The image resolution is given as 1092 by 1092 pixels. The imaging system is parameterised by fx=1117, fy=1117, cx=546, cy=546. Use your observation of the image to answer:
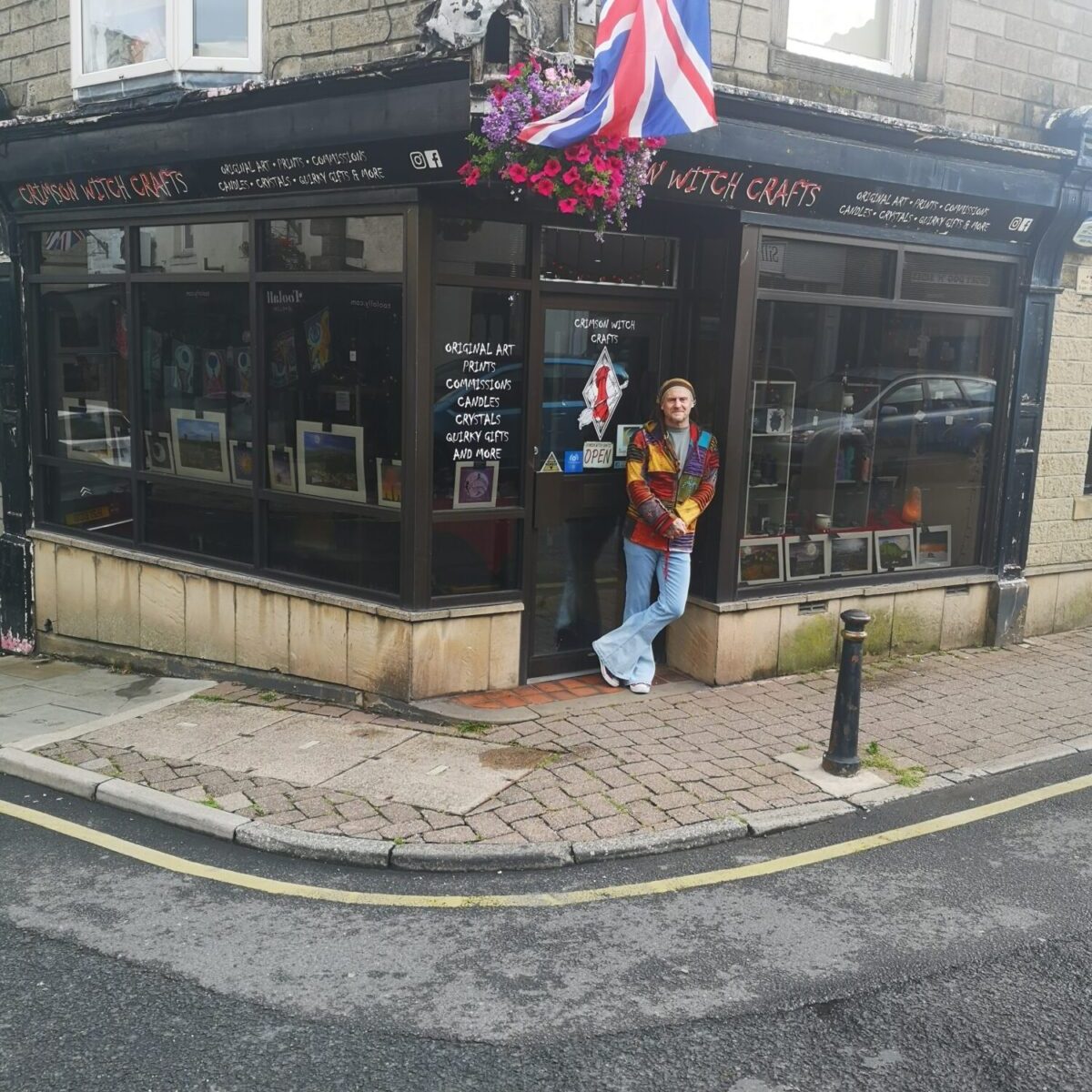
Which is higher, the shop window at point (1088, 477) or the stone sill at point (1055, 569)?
the shop window at point (1088, 477)

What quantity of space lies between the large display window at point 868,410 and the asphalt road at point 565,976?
10.8ft

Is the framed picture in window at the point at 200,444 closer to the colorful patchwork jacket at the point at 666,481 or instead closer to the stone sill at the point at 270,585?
the stone sill at the point at 270,585

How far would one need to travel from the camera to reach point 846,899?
191 inches

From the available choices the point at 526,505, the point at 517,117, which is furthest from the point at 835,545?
the point at 517,117

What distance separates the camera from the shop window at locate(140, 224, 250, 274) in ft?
25.1

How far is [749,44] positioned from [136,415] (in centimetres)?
520

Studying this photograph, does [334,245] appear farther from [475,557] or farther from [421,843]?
[421,843]

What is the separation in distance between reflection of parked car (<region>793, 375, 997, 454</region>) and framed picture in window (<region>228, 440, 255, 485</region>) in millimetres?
3919

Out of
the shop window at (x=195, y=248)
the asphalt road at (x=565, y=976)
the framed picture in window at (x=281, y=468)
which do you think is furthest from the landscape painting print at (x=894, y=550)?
the shop window at (x=195, y=248)

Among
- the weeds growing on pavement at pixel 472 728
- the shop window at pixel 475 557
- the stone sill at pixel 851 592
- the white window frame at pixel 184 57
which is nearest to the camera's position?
the weeds growing on pavement at pixel 472 728

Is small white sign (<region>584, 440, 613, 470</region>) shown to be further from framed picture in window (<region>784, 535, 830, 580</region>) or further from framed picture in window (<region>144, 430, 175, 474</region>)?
framed picture in window (<region>144, 430, 175, 474</region>)

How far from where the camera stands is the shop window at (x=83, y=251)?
8.50m

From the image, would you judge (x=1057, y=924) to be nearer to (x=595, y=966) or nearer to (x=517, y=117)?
(x=595, y=966)

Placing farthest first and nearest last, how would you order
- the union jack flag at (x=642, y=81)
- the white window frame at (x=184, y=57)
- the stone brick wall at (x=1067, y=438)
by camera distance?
1. the stone brick wall at (x=1067, y=438)
2. the white window frame at (x=184, y=57)
3. the union jack flag at (x=642, y=81)
